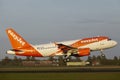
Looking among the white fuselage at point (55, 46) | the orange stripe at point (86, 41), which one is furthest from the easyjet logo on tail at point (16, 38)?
the orange stripe at point (86, 41)

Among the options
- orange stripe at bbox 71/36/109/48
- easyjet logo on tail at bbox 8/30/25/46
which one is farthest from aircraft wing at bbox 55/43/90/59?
easyjet logo on tail at bbox 8/30/25/46

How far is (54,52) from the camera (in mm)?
76188

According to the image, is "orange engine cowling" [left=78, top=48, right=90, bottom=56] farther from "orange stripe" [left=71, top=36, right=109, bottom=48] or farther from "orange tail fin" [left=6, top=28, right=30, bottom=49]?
"orange tail fin" [left=6, top=28, right=30, bottom=49]

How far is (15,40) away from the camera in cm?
7856

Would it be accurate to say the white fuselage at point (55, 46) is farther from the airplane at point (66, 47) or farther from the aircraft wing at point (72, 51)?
the aircraft wing at point (72, 51)

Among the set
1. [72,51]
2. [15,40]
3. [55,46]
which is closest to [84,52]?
[72,51]

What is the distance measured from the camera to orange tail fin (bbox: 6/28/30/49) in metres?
77.5

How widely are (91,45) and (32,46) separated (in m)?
13.8

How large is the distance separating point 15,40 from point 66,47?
12.5 meters

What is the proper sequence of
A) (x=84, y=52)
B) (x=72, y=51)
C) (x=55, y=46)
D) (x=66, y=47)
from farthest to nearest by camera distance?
(x=55, y=46), (x=66, y=47), (x=72, y=51), (x=84, y=52)

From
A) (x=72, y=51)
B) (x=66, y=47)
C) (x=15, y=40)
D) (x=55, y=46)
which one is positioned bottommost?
(x=72, y=51)

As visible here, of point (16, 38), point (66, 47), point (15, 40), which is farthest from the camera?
point (16, 38)

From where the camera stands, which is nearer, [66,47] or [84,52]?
[84,52]

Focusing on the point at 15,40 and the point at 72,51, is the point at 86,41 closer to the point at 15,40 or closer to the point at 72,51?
the point at 72,51
